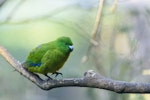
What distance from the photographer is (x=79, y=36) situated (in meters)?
2.45

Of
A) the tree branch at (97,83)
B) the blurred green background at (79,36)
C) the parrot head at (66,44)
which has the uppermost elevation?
the parrot head at (66,44)

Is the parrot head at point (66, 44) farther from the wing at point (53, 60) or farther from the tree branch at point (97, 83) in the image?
the tree branch at point (97, 83)

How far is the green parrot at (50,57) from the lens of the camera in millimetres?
1349

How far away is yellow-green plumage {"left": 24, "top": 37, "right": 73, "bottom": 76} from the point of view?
4.42 ft

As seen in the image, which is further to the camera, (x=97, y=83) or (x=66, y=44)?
(x=66, y=44)

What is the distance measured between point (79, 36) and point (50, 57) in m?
1.10

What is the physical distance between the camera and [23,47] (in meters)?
2.43

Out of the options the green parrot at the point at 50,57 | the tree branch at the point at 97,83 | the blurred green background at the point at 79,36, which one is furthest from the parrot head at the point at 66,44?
the blurred green background at the point at 79,36

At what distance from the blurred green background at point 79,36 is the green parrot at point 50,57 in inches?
41.2

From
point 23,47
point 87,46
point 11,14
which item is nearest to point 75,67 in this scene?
point 87,46

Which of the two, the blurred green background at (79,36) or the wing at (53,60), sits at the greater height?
the wing at (53,60)

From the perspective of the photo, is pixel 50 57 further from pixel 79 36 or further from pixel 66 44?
pixel 79 36

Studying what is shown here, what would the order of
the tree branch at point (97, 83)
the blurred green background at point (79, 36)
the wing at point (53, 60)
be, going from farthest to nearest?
the blurred green background at point (79, 36)
the wing at point (53, 60)
the tree branch at point (97, 83)

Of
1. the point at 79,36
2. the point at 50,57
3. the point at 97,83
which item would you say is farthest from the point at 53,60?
the point at 79,36
